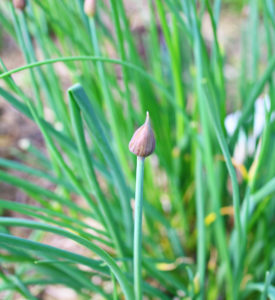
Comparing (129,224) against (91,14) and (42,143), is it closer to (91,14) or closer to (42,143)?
(91,14)

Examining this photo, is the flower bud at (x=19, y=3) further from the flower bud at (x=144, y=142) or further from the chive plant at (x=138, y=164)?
the flower bud at (x=144, y=142)

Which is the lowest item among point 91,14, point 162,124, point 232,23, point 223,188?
point 223,188

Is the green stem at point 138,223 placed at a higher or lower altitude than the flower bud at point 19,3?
lower

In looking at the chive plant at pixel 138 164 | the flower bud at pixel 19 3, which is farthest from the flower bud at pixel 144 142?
the flower bud at pixel 19 3

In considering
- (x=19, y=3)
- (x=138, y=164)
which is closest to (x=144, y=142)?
(x=138, y=164)

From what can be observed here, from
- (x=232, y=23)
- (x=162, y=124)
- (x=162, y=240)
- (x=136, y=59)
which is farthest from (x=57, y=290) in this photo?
(x=232, y=23)

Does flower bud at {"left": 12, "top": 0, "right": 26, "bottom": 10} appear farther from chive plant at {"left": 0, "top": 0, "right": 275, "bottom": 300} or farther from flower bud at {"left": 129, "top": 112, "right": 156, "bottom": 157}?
flower bud at {"left": 129, "top": 112, "right": 156, "bottom": 157}

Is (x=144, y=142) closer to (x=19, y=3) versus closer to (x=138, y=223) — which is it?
(x=138, y=223)

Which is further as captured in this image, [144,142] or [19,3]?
[19,3]
